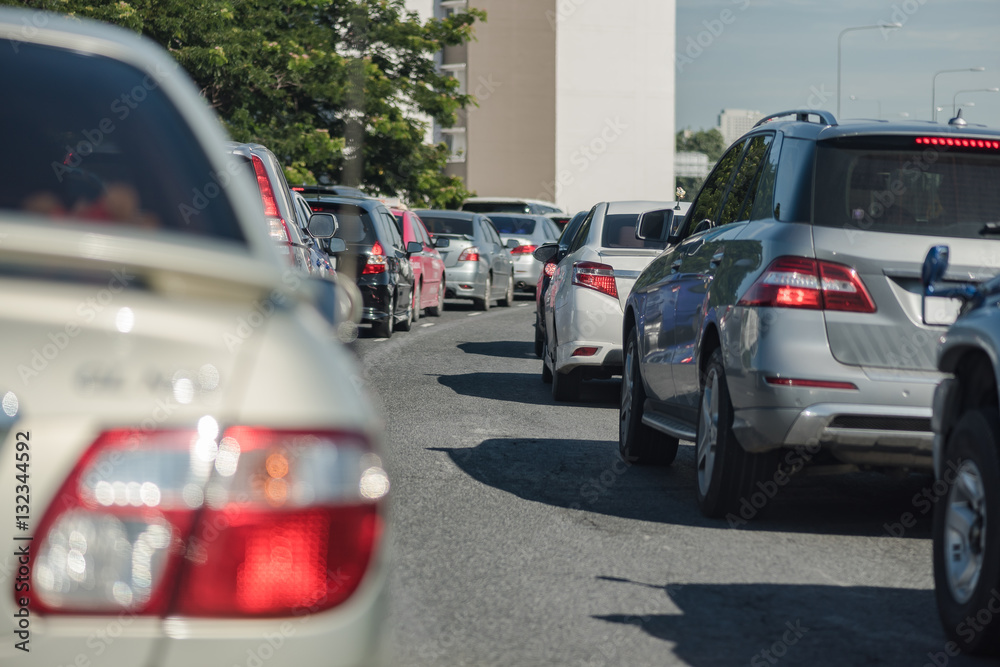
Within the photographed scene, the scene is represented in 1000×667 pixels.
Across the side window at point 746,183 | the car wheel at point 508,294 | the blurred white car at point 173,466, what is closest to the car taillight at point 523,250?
the car wheel at point 508,294

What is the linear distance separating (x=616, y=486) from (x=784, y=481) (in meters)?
1.01

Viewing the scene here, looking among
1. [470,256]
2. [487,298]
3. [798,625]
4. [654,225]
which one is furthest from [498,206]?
[798,625]

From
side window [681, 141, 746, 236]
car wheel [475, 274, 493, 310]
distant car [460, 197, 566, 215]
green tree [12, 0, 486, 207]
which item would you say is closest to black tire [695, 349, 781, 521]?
side window [681, 141, 746, 236]

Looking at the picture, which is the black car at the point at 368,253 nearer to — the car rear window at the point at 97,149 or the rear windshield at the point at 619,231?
the rear windshield at the point at 619,231

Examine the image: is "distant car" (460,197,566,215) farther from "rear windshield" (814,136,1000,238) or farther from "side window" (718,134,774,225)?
"rear windshield" (814,136,1000,238)

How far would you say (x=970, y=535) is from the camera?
4426mm

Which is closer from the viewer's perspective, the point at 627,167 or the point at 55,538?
the point at 55,538

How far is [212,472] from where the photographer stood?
5.70 feet

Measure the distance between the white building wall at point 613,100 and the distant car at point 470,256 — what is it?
5230 cm

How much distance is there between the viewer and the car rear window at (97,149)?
2420mm

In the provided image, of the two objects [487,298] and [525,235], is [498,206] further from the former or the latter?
[487,298]

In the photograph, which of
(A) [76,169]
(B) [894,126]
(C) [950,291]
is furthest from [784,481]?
(A) [76,169]

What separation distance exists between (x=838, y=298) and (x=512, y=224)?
81.7 ft

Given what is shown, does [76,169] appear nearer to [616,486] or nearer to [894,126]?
[894,126]
